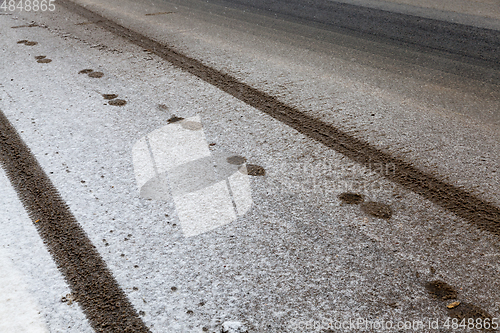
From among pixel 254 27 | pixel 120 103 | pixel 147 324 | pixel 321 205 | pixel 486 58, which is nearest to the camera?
pixel 147 324

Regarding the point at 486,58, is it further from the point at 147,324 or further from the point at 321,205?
the point at 147,324

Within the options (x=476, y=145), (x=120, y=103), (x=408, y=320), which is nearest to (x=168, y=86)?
(x=120, y=103)

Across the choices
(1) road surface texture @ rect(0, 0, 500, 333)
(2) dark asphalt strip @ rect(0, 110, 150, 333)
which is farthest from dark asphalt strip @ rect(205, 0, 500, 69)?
(2) dark asphalt strip @ rect(0, 110, 150, 333)

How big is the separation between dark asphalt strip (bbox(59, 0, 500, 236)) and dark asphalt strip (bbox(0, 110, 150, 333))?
1852 millimetres

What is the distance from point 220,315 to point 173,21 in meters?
5.87

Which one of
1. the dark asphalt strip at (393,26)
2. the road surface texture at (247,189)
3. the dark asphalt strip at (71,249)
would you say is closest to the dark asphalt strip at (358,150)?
the road surface texture at (247,189)

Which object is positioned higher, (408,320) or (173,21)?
(173,21)

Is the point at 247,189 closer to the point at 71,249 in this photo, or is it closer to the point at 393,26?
the point at 71,249

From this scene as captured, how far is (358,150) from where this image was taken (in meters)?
3.15

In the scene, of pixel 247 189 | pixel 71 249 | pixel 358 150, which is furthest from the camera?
pixel 358 150

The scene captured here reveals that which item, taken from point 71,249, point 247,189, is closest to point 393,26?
point 247,189

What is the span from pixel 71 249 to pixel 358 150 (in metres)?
2.07

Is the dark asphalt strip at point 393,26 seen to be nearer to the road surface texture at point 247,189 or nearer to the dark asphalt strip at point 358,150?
the road surface texture at point 247,189

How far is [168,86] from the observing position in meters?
4.24
